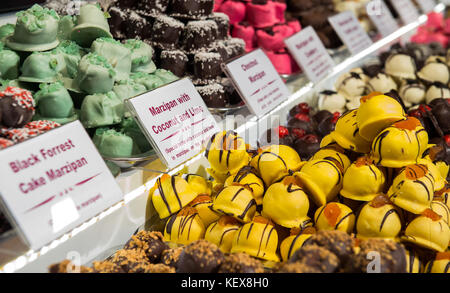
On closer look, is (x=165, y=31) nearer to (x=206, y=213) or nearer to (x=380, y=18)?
(x=206, y=213)

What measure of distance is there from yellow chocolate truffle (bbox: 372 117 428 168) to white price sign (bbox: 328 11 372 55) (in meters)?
1.42

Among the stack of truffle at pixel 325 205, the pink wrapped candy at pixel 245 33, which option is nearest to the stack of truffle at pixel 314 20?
the pink wrapped candy at pixel 245 33

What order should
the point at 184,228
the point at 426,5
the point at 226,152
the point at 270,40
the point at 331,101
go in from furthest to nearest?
the point at 426,5, the point at 270,40, the point at 331,101, the point at 226,152, the point at 184,228

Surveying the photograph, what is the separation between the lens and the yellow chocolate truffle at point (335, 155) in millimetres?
1293

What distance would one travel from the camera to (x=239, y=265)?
951 millimetres

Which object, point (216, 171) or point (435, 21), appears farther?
point (435, 21)

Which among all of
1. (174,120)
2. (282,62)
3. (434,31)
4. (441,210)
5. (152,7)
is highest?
(152,7)

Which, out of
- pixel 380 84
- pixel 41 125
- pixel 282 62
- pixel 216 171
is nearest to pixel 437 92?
pixel 380 84

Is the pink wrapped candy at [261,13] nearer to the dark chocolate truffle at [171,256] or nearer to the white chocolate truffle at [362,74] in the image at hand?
the white chocolate truffle at [362,74]

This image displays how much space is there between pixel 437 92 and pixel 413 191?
4.20ft

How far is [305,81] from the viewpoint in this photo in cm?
222

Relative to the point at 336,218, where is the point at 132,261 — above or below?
above

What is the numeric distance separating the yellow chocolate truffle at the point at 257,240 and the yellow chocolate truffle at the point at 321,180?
147 millimetres

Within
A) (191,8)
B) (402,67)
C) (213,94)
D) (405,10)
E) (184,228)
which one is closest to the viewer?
(184,228)
